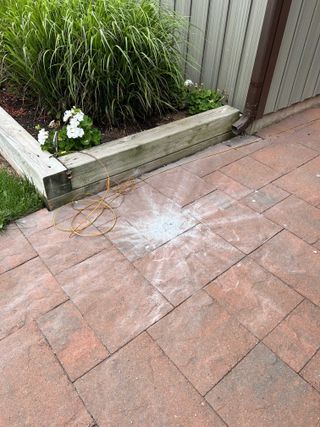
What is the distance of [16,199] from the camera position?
2307mm

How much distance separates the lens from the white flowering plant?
2.40m

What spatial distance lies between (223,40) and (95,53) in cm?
116

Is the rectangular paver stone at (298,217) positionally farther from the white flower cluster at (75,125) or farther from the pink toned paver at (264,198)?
the white flower cluster at (75,125)

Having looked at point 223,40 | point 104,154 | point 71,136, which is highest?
point 223,40

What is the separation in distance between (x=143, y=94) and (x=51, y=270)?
1.63m

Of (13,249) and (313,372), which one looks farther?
(13,249)

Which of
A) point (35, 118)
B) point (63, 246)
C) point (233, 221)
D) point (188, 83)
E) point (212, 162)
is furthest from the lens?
point (188, 83)

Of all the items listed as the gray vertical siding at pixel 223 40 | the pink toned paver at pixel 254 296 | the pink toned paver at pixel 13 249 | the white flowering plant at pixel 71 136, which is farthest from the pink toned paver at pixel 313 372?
the gray vertical siding at pixel 223 40

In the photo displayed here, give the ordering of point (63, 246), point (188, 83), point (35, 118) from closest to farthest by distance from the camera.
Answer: point (63, 246) < point (35, 118) < point (188, 83)

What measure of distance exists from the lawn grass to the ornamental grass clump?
2.53 feet

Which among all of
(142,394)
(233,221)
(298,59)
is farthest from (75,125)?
(298,59)

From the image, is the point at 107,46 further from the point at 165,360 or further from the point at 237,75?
the point at 165,360

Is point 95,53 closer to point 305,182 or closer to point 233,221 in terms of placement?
point 233,221

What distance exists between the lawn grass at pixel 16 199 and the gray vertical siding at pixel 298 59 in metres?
2.22
